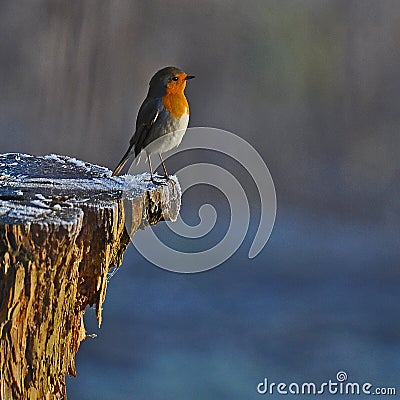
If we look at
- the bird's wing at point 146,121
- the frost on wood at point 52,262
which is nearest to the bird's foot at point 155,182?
the frost on wood at point 52,262

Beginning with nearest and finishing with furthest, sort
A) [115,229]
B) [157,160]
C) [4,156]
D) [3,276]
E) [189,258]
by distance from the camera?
[3,276], [115,229], [4,156], [157,160], [189,258]

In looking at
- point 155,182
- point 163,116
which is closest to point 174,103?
point 163,116

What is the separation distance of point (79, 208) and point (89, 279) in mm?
109

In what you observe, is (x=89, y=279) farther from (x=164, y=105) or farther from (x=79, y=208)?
(x=164, y=105)

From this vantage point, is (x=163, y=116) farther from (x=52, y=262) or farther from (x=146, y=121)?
(x=52, y=262)

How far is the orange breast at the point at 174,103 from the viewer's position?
4.59ft

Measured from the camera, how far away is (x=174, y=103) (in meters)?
1.40

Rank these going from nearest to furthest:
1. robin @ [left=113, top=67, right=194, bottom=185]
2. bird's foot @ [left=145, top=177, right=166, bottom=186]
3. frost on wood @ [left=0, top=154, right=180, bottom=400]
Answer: frost on wood @ [left=0, top=154, right=180, bottom=400] → bird's foot @ [left=145, top=177, right=166, bottom=186] → robin @ [left=113, top=67, right=194, bottom=185]

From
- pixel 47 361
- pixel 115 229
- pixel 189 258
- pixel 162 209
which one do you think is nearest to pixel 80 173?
pixel 162 209

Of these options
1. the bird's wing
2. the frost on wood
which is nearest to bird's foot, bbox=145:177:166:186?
the frost on wood

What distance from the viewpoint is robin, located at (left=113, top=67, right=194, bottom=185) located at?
1399 millimetres

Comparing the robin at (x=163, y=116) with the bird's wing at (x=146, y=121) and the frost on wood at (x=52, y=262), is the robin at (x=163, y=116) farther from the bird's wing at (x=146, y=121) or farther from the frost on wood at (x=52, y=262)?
Result: the frost on wood at (x=52, y=262)

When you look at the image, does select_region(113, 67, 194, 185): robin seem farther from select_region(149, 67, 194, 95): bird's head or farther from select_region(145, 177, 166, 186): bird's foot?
select_region(145, 177, 166, 186): bird's foot

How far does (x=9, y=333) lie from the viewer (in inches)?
36.5
